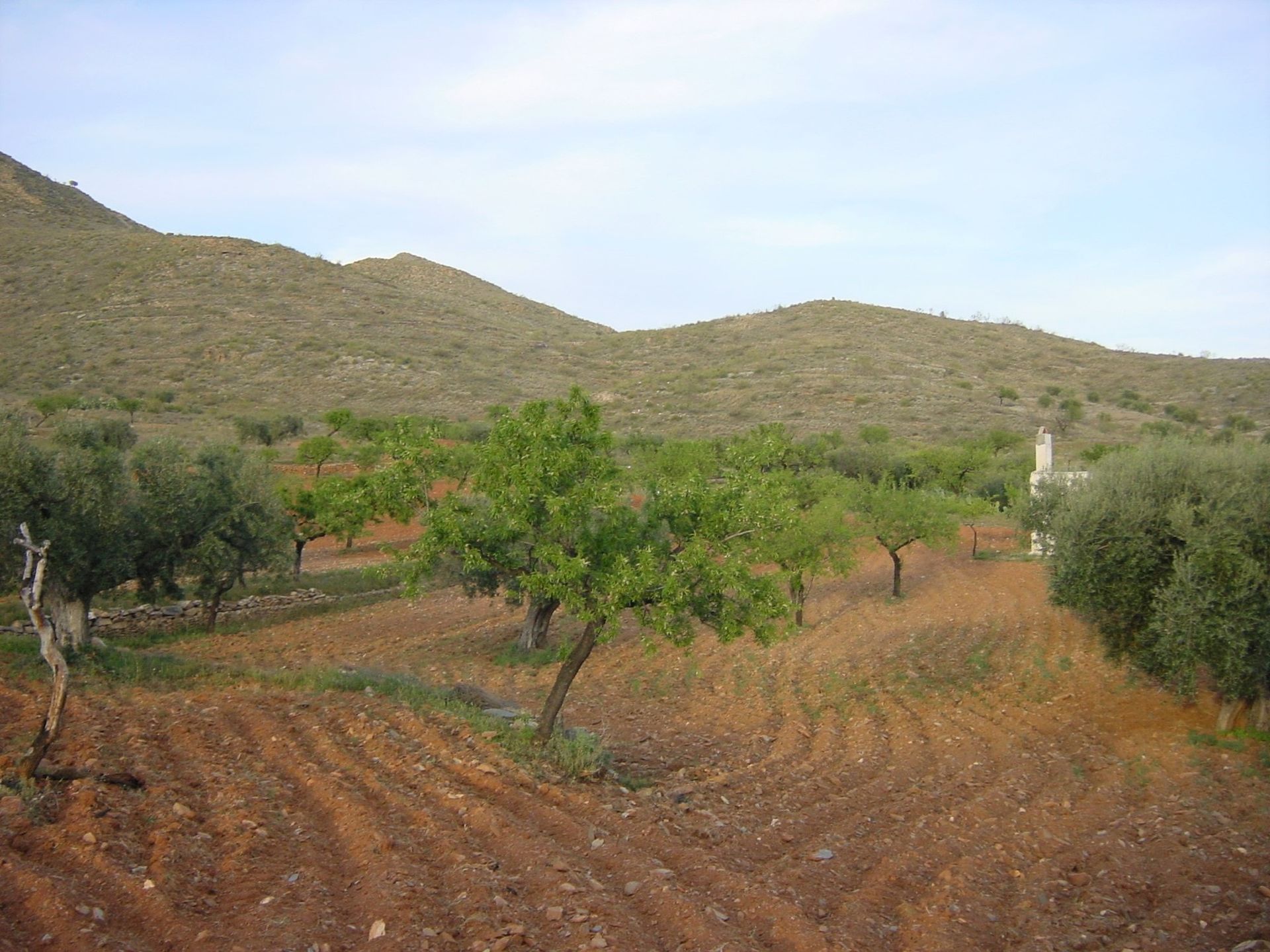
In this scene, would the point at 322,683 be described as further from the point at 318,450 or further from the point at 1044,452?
the point at 1044,452

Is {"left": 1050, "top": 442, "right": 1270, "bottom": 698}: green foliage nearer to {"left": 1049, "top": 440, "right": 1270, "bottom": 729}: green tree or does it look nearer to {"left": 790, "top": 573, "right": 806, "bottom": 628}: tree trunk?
{"left": 1049, "top": 440, "right": 1270, "bottom": 729}: green tree

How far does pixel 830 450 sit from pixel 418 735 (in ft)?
115

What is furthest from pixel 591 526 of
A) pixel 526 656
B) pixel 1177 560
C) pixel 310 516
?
pixel 310 516

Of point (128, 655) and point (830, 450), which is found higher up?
point (830, 450)

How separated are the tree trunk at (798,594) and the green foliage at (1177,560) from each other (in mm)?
8908

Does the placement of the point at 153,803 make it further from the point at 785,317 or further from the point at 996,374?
the point at 785,317

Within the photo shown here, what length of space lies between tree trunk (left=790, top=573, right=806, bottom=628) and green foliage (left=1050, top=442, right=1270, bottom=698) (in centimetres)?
891

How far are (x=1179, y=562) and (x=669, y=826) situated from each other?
7.78m

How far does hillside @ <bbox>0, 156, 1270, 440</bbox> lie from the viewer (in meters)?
54.4

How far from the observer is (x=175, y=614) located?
77.6 ft

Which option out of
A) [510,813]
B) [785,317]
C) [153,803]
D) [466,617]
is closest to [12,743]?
[153,803]

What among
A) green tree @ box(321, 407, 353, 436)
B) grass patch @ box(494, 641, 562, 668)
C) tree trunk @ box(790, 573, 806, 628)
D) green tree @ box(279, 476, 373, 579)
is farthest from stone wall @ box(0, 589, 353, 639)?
green tree @ box(321, 407, 353, 436)

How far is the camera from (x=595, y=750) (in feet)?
36.7

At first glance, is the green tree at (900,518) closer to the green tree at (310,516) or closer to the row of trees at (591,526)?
the row of trees at (591,526)
